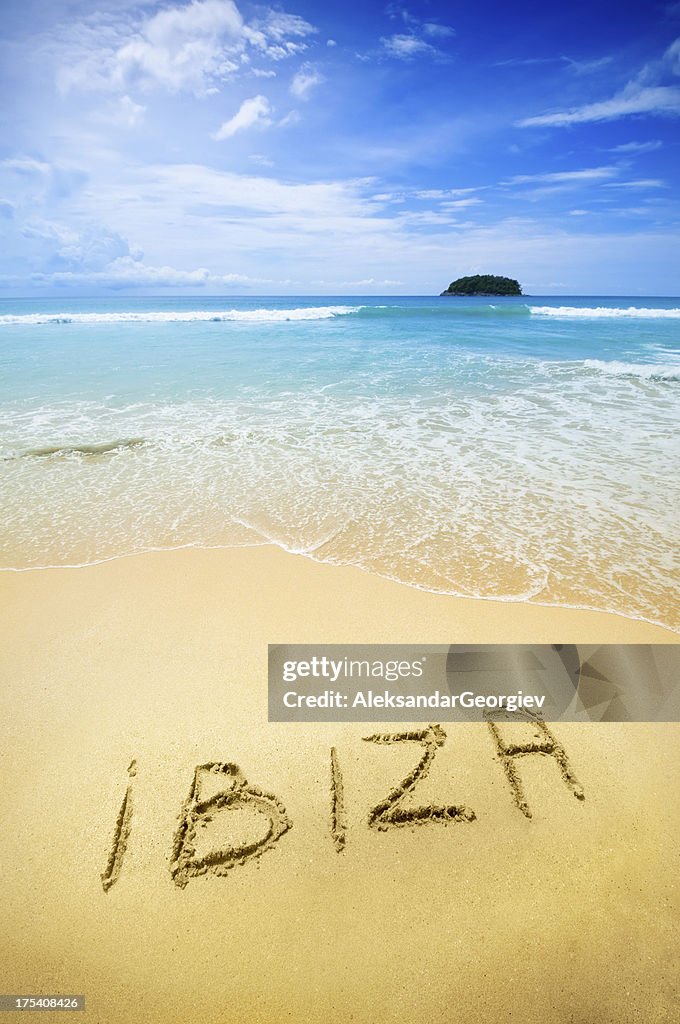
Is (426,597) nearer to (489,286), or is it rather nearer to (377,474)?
(377,474)

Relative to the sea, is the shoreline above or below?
below

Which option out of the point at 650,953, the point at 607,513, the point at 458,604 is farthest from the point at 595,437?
the point at 650,953

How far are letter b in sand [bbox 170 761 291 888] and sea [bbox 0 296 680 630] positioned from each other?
1911 millimetres

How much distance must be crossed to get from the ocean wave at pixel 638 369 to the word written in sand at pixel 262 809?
12.1 meters

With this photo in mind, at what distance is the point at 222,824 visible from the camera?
212cm

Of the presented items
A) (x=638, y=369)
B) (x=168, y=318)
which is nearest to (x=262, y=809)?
(x=638, y=369)

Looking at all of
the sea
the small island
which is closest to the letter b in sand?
the sea

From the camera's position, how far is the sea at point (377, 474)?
4035mm

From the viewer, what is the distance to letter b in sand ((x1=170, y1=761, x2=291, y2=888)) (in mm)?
1994

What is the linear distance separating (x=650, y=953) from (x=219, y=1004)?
1494 mm

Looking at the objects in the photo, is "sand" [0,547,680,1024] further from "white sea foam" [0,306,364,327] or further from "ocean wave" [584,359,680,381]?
"white sea foam" [0,306,364,327]

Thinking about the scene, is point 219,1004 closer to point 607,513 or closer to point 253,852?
point 253,852

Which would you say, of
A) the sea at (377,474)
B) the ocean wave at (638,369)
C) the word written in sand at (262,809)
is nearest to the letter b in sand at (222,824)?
the word written in sand at (262,809)

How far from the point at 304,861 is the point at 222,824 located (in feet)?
1.25
